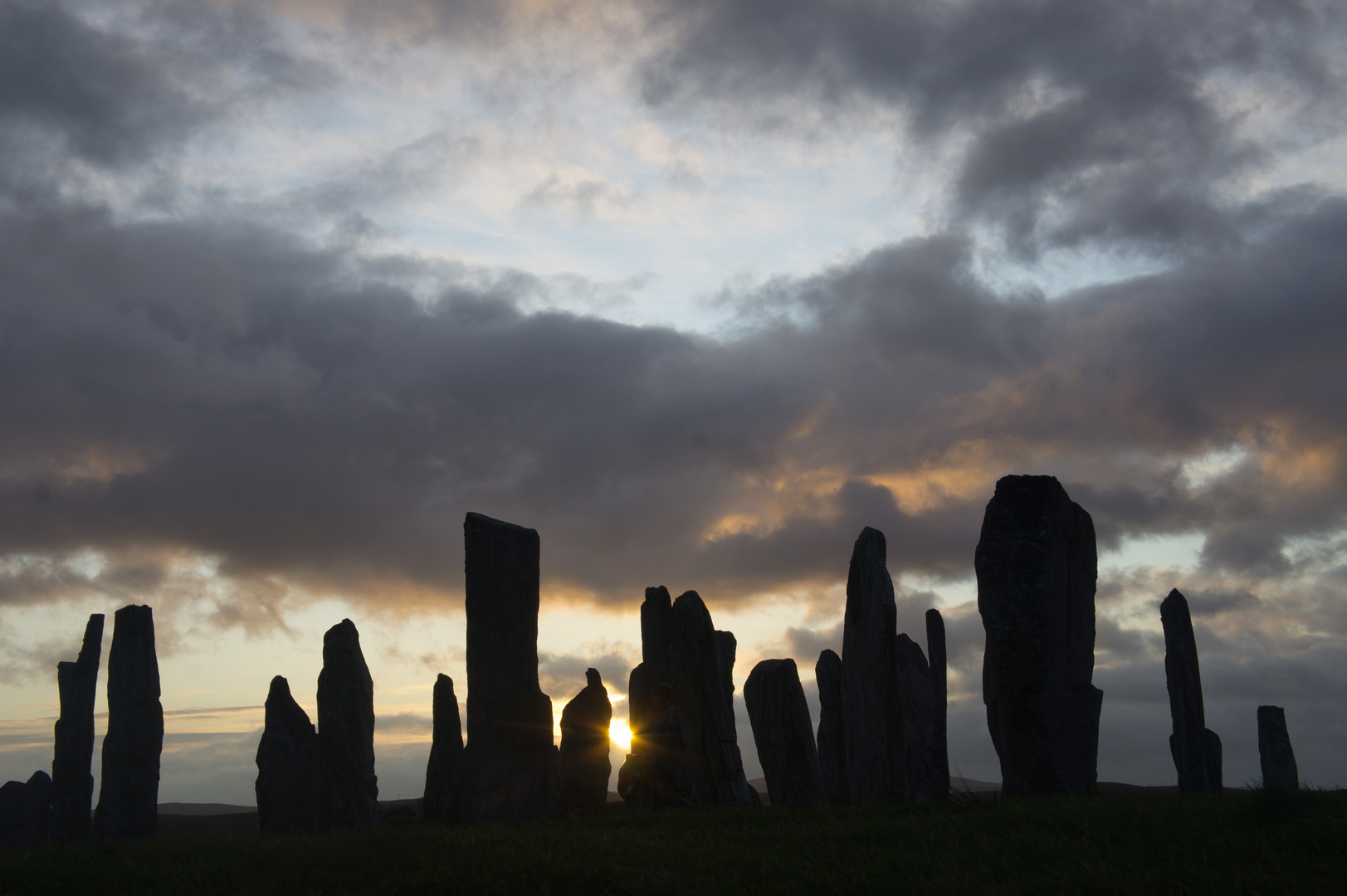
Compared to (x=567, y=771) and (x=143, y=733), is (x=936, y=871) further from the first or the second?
(x=143, y=733)

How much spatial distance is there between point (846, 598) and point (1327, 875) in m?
8.86

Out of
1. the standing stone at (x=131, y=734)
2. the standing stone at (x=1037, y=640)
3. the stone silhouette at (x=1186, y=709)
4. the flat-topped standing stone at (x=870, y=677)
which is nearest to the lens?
the standing stone at (x=1037, y=640)

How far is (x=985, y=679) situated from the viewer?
12.6m

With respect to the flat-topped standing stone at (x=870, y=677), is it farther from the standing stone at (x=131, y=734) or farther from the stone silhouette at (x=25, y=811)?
the stone silhouette at (x=25, y=811)

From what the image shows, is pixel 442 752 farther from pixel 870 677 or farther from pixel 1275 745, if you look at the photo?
pixel 1275 745

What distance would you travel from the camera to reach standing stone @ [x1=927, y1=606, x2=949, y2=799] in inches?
645

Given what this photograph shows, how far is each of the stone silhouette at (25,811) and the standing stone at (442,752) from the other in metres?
11.2

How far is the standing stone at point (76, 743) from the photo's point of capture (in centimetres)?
2223

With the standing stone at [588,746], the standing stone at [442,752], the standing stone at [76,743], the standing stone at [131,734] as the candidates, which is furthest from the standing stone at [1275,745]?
the standing stone at [76,743]

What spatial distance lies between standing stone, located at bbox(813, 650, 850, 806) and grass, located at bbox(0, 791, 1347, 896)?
711 centimetres

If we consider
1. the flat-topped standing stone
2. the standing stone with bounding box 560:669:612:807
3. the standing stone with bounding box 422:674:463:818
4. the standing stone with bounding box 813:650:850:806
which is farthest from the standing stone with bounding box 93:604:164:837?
the flat-topped standing stone

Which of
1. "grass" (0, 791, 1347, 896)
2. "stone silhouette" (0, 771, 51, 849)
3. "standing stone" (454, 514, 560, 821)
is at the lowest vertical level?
"stone silhouette" (0, 771, 51, 849)

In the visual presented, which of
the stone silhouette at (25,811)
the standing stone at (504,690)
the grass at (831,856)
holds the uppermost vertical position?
the standing stone at (504,690)

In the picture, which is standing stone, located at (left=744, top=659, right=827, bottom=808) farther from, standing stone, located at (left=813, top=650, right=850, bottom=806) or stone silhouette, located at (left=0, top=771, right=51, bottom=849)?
stone silhouette, located at (left=0, top=771, right=51, bottom=849)
